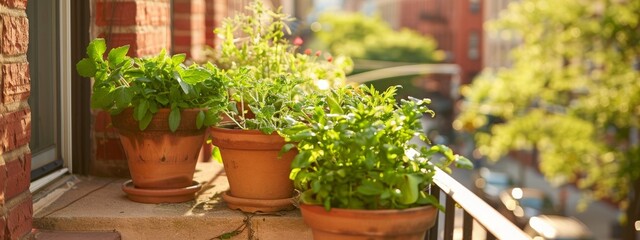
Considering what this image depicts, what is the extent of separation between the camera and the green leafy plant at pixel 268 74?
10.9 ft

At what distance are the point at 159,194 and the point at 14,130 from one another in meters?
0.81

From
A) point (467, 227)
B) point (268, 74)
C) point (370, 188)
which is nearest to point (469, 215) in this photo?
point (467, 227)

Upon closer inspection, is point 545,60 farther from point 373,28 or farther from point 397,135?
point 373,28

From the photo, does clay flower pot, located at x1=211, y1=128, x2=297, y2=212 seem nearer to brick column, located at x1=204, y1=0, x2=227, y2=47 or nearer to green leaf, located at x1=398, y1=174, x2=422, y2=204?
green leaf, located at x1=398, y1=174, x2=422, y2=204

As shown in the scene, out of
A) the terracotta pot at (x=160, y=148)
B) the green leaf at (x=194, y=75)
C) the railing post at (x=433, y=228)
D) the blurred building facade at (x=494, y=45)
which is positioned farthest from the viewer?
the blurred building facade at (x=494, y=45)

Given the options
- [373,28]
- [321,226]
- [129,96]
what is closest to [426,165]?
[321,226]

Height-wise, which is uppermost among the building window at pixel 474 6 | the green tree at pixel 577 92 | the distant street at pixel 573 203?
the building window at pixel 474 6

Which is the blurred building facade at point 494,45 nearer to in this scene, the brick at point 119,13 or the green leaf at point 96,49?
the brick at point 119,13

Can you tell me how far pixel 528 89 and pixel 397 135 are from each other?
25.7 m

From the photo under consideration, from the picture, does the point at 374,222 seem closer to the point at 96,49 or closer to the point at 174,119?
the point at 174,119

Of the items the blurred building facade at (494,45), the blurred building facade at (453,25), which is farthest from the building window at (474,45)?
the blurred building facade at (494,45)

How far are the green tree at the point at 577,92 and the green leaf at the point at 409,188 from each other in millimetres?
16434

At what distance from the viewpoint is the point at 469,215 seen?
264 cm

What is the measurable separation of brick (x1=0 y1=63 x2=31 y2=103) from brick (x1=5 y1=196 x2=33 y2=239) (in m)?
0.32
